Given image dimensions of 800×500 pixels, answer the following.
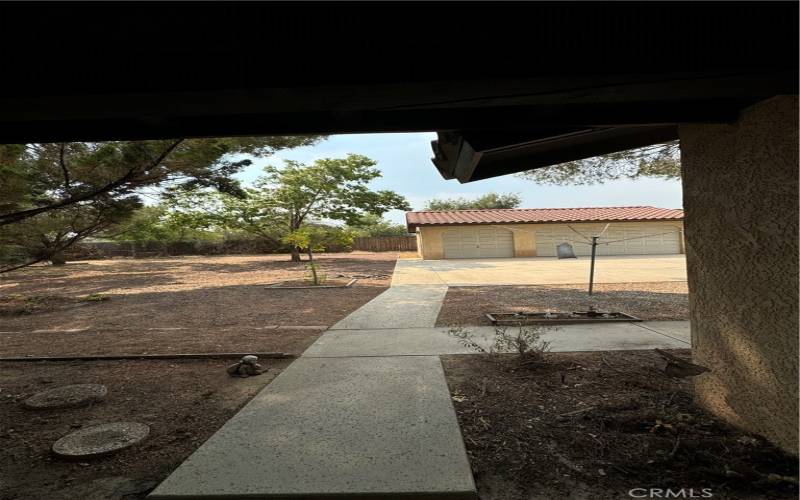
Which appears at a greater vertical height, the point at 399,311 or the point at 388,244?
the point at 388,244

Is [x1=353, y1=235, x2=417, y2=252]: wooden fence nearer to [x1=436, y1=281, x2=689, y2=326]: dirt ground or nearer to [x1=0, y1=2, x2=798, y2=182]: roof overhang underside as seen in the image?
[x1=436, y1=281, x2=689, y2=326]: dirt ground

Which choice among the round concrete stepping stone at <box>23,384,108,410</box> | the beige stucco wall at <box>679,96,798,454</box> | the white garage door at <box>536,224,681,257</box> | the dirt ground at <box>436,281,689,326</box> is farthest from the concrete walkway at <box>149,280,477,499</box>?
the white garage door at <box>536,224,681,257</box>

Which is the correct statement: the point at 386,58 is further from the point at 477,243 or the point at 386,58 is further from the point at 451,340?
the point at 477,243

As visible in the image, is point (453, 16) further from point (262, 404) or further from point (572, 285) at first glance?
point (572, 285)

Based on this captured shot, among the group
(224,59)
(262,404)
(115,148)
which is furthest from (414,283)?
(224,59)

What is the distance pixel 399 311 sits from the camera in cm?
832

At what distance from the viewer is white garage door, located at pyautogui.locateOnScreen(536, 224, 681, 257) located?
26141 mm

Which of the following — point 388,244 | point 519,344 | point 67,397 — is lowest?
point 67,397

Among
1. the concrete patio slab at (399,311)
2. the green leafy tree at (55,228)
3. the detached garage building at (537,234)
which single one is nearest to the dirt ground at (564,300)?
the concrete patio slab at (399,311)

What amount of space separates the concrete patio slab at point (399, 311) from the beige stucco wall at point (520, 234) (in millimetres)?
13760

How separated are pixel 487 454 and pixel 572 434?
681mm

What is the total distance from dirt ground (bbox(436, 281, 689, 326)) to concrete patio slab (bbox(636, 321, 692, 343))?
39 centimetres

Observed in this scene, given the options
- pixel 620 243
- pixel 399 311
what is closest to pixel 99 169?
pixel 399 311

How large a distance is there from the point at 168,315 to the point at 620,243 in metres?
25.0
